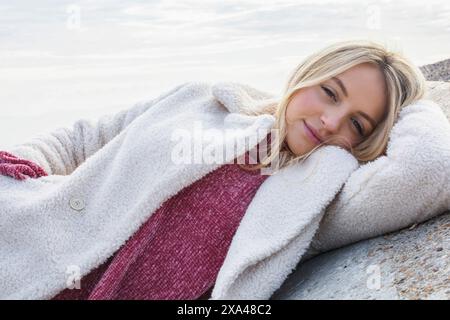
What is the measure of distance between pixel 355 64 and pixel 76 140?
1.40 m

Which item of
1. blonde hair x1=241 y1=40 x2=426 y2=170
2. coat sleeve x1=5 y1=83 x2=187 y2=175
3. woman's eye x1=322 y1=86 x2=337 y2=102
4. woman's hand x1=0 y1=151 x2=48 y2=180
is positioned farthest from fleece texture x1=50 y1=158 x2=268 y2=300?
coat sleeve x1=5 y1=83 x2=187 y2=175

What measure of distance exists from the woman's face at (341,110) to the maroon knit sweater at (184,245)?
0.81ft

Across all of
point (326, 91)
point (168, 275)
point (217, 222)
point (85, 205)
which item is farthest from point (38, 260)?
point (326, 91)

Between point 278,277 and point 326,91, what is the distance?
2.40 feet

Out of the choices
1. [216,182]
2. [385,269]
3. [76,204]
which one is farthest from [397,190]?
[76,204]

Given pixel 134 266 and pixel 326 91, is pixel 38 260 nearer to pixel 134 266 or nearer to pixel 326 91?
pixel 134 266

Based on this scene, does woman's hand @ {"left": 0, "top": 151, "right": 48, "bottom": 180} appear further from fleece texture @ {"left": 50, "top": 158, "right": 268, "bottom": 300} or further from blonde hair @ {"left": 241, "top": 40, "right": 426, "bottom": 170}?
Result: blonde hair @ {"left": 241, "top": 40, "right": 426, "bottom": 170}

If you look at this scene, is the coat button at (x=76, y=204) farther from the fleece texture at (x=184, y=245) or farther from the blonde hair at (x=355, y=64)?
the blonde hair at (x=355, y=64)

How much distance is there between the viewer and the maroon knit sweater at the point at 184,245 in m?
2.52

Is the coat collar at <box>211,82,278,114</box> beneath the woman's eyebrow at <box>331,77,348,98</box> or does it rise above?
beneath

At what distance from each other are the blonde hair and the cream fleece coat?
0.07 metres

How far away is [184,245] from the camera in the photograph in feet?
8.34

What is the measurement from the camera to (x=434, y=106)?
9.15 ft

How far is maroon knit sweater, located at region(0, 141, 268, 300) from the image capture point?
252cm
